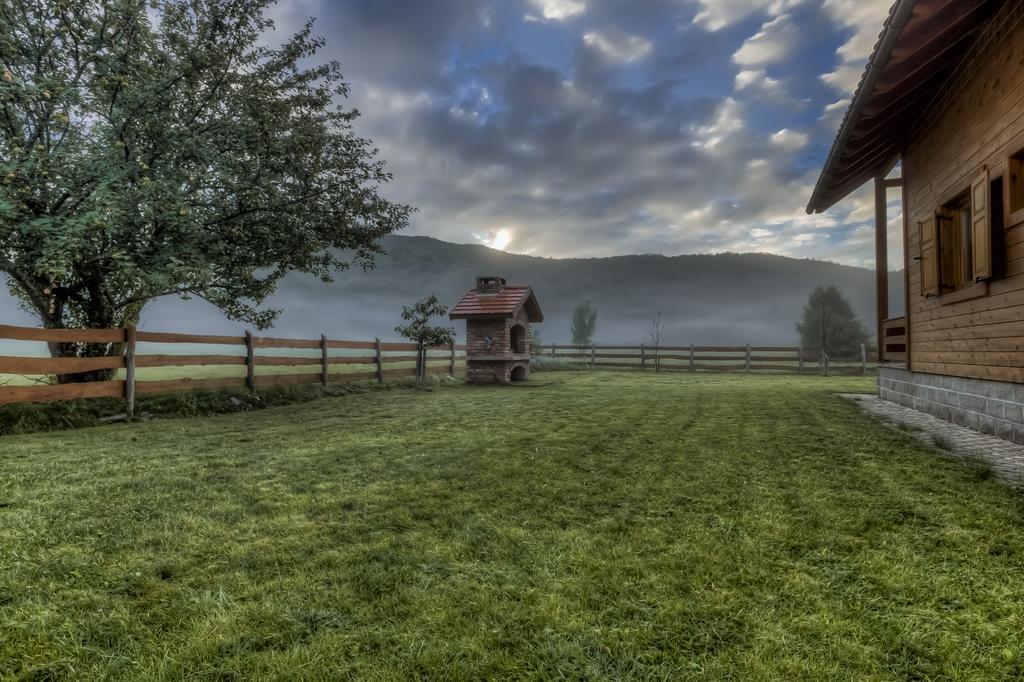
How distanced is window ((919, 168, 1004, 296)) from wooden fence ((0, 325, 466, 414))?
1294cm

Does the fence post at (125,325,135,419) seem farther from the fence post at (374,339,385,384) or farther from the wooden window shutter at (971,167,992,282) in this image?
the wooden window shutter at (971,167,992,282)

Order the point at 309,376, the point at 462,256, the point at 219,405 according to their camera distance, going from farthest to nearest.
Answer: the point at 462,256
the point at 309,376
the point at 219,405

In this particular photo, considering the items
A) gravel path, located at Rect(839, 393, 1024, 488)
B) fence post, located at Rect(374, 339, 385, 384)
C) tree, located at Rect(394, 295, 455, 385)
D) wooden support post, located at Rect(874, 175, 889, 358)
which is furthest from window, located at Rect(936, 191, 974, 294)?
fence post, located at Rect(374, 339, 385, 384)

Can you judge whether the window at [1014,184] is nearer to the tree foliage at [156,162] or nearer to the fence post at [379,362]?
the tree foliage at [156,162]

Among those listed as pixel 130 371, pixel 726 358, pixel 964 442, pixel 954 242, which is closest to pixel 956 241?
pixel 954 242

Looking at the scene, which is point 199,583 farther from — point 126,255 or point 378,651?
point 126,255

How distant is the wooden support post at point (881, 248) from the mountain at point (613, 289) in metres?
88.5

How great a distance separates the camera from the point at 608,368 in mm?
24859

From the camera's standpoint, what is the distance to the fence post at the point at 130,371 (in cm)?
796

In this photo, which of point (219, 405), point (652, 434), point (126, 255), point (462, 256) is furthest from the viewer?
point (462, 256)

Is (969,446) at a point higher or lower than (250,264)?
lower

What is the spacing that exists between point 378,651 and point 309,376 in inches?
452

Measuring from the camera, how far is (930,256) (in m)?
7.43

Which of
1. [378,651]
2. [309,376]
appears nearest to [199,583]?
[378,651]
